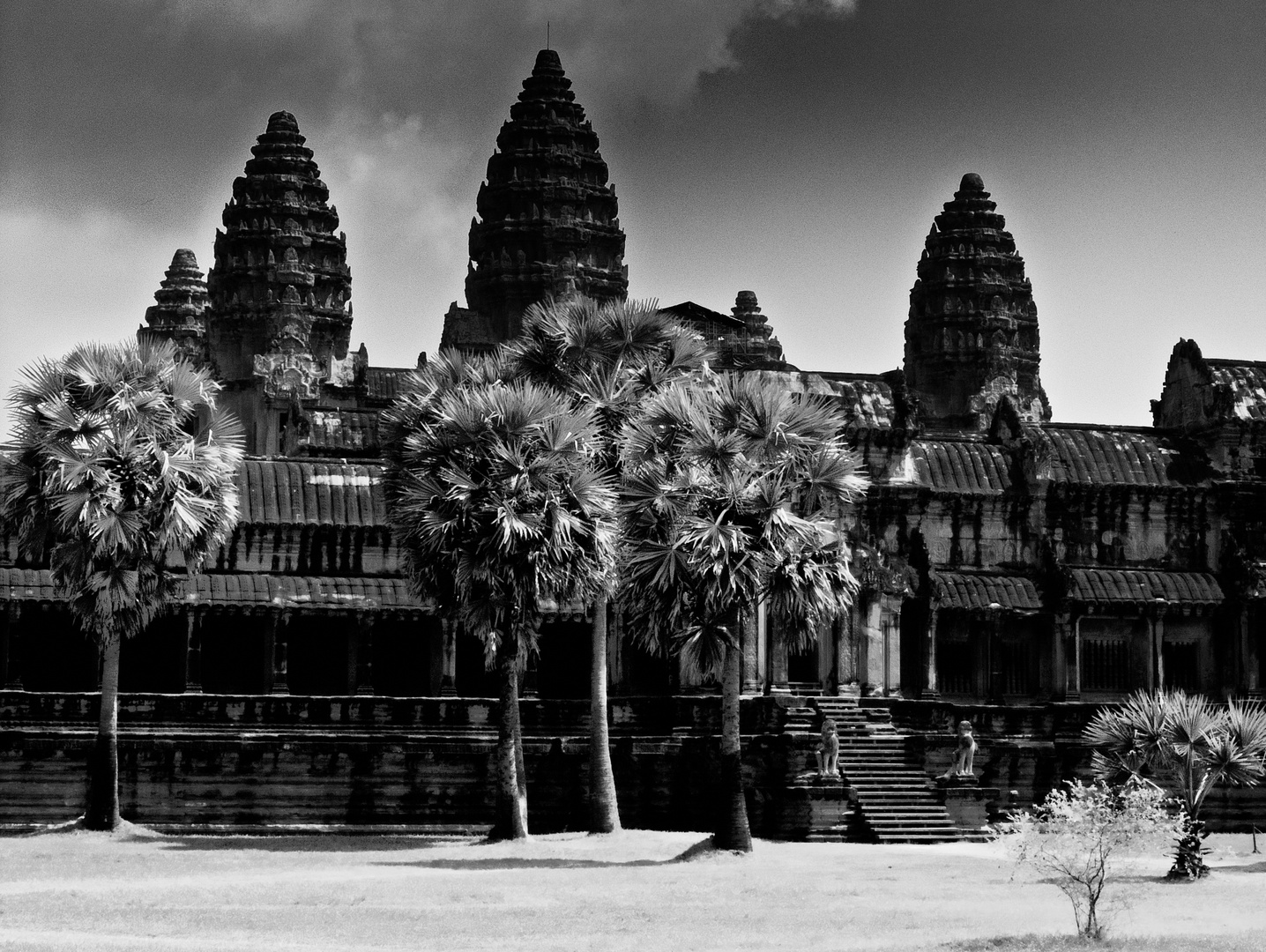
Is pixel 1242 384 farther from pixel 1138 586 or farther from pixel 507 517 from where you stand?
pixel 507 517

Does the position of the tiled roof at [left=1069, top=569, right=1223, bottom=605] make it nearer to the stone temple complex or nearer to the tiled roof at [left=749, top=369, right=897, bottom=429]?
the stone temple complex

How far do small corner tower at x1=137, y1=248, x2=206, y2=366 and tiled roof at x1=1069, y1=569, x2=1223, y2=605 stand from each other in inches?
2080

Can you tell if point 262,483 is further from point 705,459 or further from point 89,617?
point 705,459

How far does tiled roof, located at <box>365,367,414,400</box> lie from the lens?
79.9 m

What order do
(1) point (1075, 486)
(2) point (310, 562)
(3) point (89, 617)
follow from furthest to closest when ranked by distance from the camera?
(1) point (1075, 486)
(2) point (310, 562)
(3) point (89, 617)

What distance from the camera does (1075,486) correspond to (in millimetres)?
60469

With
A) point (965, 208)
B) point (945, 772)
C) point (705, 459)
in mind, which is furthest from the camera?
point (965, 208)

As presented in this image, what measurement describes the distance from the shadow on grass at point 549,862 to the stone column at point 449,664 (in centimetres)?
1234

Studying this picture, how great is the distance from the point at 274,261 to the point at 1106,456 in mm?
44804

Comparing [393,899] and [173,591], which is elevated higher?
[173,591]

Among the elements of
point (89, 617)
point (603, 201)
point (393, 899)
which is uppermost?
point (603, 201)

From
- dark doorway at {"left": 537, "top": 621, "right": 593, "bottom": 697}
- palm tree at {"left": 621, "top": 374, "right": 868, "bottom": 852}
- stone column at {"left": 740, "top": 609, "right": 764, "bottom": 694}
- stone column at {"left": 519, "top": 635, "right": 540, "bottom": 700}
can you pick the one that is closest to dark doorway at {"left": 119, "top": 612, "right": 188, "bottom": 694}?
stone column at {"left": 519, "top": 635, "right": 540, "bottom": 700}

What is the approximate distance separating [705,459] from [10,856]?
14103 mm

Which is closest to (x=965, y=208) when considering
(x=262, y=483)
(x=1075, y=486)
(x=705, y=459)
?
(x=1075, y=486)
